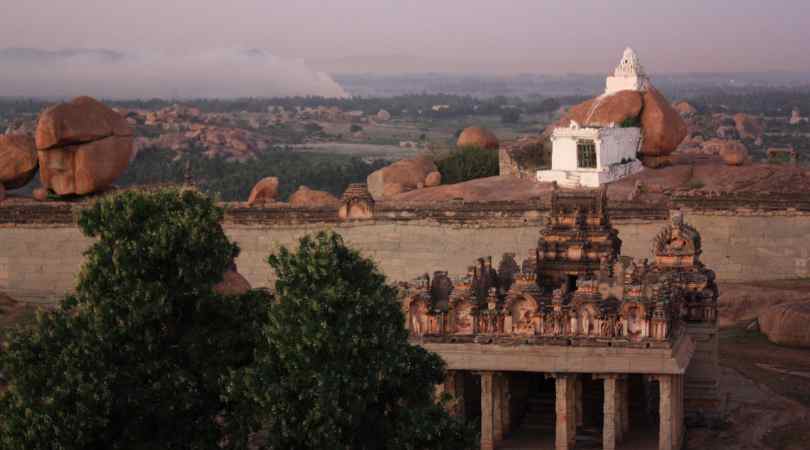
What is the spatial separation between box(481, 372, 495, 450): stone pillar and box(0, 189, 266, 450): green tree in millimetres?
5716

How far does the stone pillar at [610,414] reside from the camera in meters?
23.2

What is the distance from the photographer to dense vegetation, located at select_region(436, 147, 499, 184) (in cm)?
6084

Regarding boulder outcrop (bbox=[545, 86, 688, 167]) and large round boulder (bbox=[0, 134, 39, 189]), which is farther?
boulder outcrop (bbox=[545, 86, 688, 167])

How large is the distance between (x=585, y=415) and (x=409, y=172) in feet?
108

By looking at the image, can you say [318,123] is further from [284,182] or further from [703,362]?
[703,362]

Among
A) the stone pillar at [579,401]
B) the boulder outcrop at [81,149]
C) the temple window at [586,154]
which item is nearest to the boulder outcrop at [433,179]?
the temple window at [586,154]

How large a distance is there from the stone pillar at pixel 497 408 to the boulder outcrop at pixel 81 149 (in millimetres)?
26135

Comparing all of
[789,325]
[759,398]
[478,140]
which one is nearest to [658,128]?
[478,140]

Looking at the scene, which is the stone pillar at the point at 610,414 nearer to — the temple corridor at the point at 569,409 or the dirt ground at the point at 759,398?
the temple corridor at the point at 569,409

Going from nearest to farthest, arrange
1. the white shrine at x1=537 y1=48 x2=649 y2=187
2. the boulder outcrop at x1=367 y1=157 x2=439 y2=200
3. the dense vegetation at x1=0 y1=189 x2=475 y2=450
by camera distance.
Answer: the dense vegetation at x1=0 y1=189 x2=475 y2=450 < the white shrine at x1=537 y1=48 x2=649 y2=187 < the boulder outcrop at x1=367 y1=157 x2=439 y2=200

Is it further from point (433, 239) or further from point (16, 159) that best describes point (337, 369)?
point (16, 159)

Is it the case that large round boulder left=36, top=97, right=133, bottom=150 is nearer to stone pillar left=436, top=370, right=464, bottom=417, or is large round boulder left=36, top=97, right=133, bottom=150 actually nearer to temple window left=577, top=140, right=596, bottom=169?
temple window left=577, top=140, right=596, bottom=169

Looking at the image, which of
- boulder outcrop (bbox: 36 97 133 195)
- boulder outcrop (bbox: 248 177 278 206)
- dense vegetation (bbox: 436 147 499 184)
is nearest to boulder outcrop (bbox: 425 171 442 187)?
dense vegetation (bbox: 436 147 499 184)

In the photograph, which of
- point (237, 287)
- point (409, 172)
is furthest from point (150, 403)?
point (409, 172)
